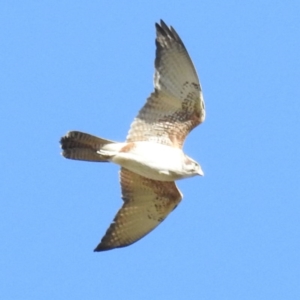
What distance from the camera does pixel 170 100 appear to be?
60.7ft

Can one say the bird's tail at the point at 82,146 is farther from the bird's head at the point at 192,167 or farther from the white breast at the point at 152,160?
the bird's head at the point at 192,167

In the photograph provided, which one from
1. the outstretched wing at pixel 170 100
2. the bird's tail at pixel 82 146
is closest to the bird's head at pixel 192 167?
the outstretched wing at pixel 170 100

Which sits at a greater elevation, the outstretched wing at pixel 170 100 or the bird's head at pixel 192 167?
the outstretched wing at pixel 170 100

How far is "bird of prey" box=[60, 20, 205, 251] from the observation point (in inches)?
717

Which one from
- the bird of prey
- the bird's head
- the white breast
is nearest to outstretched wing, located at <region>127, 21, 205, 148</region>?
the bird of prey

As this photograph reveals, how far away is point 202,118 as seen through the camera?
18.5m

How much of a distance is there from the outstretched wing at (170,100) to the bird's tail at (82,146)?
0.46 metres

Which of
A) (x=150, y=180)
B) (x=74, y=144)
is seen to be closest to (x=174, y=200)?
(x=150, y=180)

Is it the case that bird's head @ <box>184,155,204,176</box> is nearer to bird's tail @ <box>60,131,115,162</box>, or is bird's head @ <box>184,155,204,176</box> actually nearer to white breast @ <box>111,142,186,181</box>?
white breast @ <box>111,142,186,181</box>

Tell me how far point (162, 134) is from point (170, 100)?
53cm

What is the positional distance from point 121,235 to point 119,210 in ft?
1.25

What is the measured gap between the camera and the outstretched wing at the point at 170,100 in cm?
1823

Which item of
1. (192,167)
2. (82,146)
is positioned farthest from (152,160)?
(82,146)

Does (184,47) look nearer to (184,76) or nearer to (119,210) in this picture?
(184,76)
